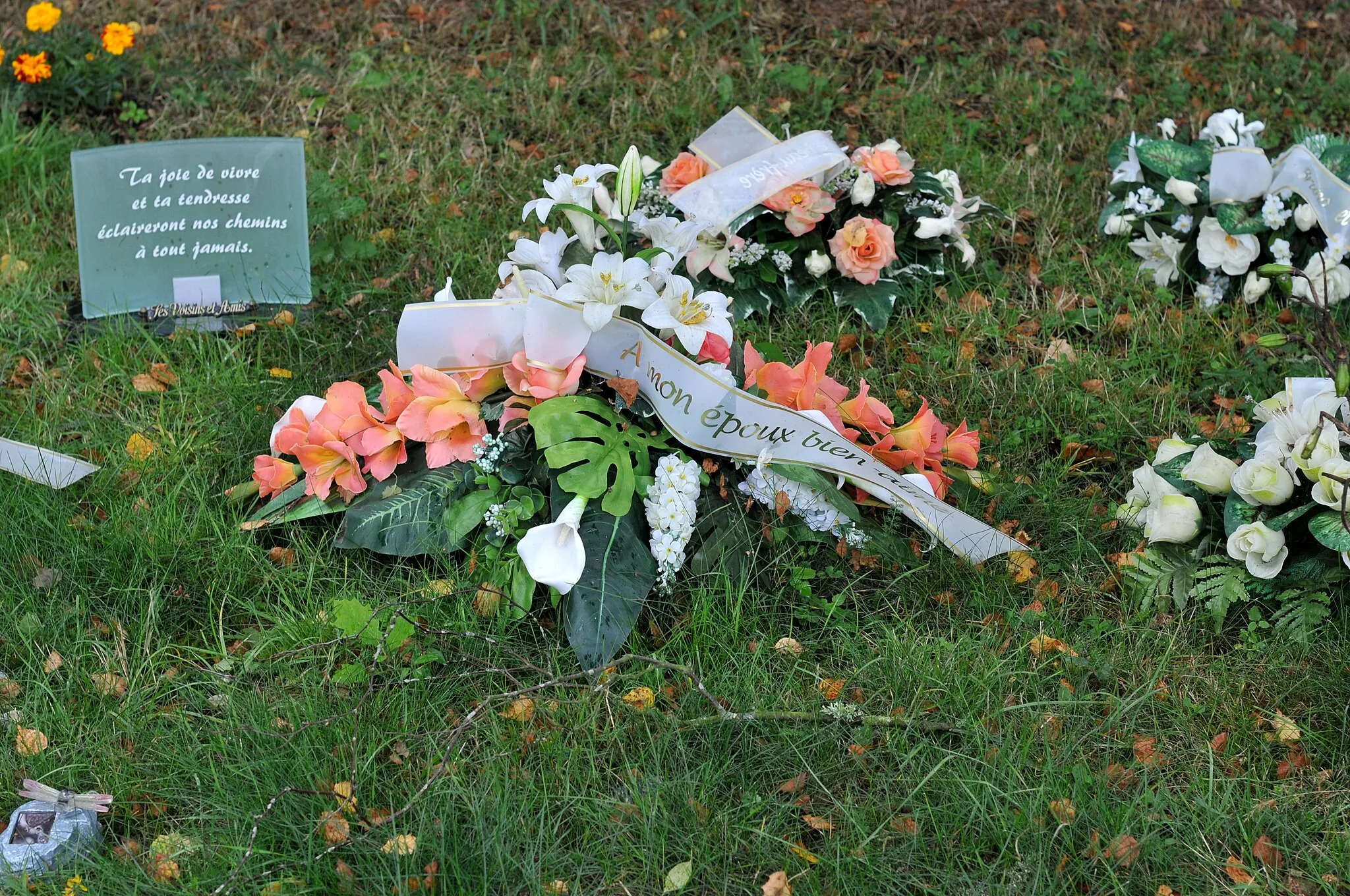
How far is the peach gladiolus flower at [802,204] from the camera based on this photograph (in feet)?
9.58

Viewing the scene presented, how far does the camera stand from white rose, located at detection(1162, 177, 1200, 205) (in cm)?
309

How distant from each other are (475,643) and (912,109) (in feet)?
8.38

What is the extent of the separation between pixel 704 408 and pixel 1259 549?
3.59ft

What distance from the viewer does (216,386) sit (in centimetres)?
279

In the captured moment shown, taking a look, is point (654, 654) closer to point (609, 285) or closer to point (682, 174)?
point (609, 285)

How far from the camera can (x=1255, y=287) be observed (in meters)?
3.05

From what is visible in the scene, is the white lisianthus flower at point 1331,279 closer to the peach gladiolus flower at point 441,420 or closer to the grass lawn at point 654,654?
the grass lawn at point 654,654

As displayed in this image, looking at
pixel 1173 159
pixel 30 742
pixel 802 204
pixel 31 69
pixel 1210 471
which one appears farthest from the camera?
pixel 31 69

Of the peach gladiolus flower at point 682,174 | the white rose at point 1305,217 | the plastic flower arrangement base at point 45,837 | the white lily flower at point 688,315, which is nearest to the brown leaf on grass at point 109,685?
the plastic flower arrangement base at point 45,837

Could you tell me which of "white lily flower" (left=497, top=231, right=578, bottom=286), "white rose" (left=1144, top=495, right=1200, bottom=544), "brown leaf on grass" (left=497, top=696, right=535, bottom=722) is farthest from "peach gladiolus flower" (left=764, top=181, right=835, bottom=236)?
"brown leaf on grass" (left=497, top=696, right=535, bottom=722)

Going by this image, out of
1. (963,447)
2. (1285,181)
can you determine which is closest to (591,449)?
(963,447)

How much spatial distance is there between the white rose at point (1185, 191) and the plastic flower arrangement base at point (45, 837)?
116 inches

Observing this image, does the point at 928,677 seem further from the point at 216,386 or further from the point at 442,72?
the point at 442,72

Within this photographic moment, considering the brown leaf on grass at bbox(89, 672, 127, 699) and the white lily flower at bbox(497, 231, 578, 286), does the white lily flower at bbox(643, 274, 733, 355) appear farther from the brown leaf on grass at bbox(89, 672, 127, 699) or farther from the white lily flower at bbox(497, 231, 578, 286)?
the brown leaf on grass at bbox(89, 672, 127, 699)
